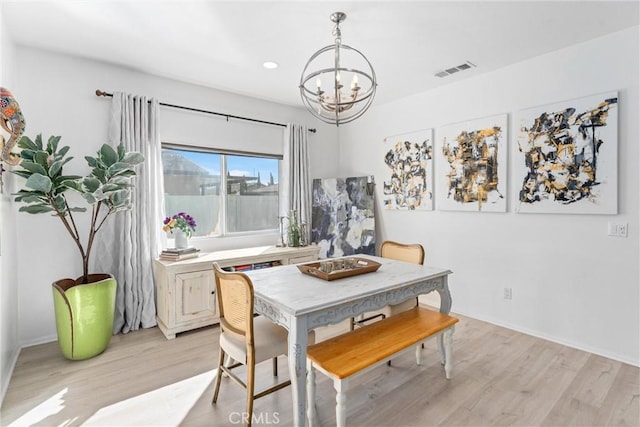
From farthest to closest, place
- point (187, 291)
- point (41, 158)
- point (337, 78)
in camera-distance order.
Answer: point (187, 291), point (41, 158), point (337, 78)

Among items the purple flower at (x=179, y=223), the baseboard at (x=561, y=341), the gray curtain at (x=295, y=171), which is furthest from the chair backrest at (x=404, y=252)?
the purple flower at (x=179, y=223)

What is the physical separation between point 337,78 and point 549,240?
8.03ft

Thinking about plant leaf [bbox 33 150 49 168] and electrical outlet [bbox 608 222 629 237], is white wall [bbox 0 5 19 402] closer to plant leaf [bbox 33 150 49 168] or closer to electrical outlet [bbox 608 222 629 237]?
plant leaf [bbox 33 150 49 168]

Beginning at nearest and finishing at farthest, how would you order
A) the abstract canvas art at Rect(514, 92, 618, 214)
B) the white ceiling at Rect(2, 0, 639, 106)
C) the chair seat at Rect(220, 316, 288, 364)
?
the chair seat at Rect(220, 316, 288, 364), the white ceiling at Rect(2, 0, 639, 106), the abstract canvas art at Rect(514, 92, 618, 214)

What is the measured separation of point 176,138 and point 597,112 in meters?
3.95

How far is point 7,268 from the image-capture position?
7.45ft

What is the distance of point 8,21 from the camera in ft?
7.70

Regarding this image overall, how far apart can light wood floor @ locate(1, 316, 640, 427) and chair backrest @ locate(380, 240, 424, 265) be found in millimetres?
786

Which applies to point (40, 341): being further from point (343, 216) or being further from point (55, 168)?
point (343, 216)

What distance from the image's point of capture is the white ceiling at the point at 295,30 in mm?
2189

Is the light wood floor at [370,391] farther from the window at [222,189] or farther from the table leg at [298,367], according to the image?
the window at [222,189]

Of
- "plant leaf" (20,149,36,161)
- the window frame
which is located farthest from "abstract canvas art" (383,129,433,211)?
"plant leaf" (20,149,36,161)

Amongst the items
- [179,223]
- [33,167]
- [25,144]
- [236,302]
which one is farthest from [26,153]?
[236,302]

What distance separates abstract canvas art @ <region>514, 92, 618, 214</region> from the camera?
2.53 metres
